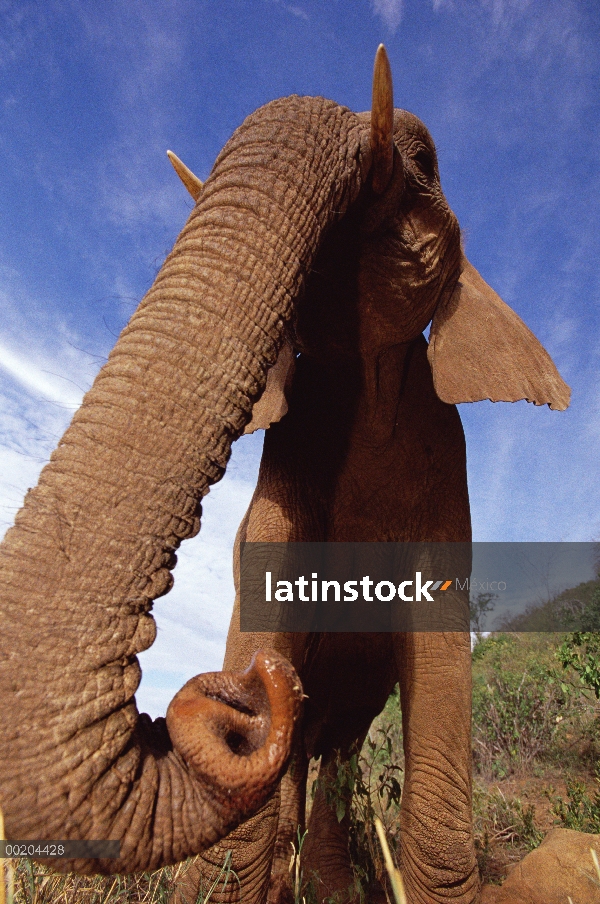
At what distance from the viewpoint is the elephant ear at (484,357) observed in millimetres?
3082

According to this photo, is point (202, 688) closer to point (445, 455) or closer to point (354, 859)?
point (445, 455)

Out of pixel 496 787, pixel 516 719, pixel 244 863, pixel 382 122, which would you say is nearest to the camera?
pixel 382 122

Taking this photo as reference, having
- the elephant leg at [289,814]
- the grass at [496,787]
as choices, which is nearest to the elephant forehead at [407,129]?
the grass at [496,787]

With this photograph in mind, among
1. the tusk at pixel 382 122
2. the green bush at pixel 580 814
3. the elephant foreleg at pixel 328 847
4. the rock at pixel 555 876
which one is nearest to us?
the tusk at pixel 382 122

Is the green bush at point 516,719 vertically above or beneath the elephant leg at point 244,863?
above

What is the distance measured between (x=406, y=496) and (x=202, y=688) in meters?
2.15

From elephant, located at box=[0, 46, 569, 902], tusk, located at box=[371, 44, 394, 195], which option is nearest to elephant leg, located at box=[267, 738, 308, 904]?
elephant, located at box=[0, 46, 569, 902]

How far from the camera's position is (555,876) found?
3.60 m

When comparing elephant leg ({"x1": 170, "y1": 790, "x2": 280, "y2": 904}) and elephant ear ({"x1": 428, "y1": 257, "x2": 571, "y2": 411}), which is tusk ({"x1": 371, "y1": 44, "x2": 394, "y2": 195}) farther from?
elephant leg ({"x1": 170, "y1": 790, "x2": 280, "y2": 904})

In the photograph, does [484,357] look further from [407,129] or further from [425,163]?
[407,129]

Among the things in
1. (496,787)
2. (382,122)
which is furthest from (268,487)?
(496,787)

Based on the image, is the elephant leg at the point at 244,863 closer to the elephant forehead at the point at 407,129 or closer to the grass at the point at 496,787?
the grass at the point at 496,787

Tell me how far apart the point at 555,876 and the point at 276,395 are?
2.73 metres

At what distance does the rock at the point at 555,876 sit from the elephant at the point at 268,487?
0.40 m
